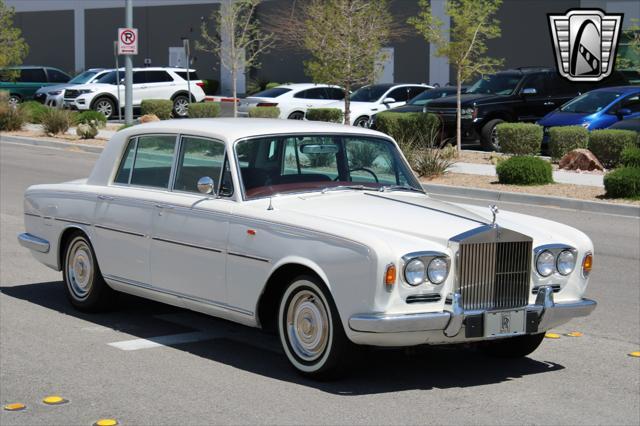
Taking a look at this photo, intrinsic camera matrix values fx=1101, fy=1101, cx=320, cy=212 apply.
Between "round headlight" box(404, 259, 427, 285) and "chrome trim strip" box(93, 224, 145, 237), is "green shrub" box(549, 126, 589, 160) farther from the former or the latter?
"round headlight" box(404, 259, 427, 285)

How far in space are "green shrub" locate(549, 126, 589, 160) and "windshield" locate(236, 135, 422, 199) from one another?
605 inches

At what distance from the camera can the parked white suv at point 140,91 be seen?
38.3m

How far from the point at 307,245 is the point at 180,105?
112 ft

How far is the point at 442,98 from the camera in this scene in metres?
27.0

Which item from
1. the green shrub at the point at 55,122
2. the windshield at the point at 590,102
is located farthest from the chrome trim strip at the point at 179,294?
the green shrub at the point at 55,122

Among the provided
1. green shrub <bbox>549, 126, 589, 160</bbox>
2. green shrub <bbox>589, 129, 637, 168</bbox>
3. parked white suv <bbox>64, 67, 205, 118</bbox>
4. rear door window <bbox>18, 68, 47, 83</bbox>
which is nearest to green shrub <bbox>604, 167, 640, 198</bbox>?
green shrub <bbox>589, 129, 637, 168</bbox>

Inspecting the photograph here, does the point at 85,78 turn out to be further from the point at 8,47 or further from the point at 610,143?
the point at 610,143

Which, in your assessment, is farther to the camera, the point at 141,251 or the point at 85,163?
the point at 85,163

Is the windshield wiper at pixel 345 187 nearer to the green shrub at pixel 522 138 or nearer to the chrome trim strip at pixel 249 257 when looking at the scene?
the chrome trim strip at pixel 249 257

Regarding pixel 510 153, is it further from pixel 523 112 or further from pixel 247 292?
pixel 247 292

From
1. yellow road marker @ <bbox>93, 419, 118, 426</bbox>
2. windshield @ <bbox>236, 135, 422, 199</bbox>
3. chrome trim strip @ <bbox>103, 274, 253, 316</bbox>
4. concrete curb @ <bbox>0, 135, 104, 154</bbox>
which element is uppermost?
windshield @ <bbox>236, 135, 422, 199</bbox>

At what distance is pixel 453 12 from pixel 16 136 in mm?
13224

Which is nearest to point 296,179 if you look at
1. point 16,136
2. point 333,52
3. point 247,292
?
point 247,292

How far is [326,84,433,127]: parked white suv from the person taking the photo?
103 feet
